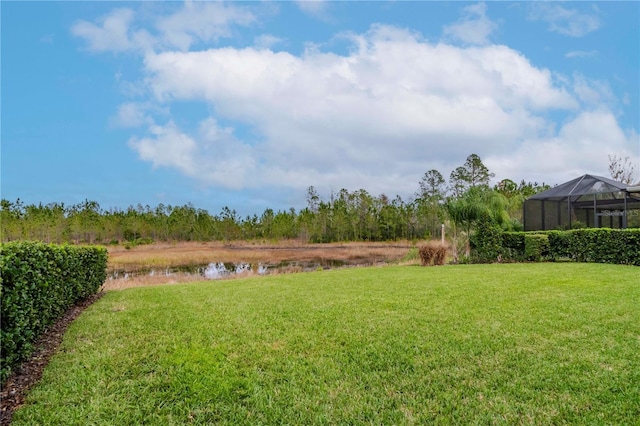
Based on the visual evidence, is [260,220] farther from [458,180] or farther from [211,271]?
[211,271]

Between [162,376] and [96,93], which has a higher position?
[96,93]

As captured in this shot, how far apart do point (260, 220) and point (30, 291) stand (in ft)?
107

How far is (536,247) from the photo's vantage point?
11.4 meters

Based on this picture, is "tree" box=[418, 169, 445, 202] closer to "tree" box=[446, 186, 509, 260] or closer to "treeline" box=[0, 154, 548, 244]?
"treeline" box=[0, 154, 548, 244]

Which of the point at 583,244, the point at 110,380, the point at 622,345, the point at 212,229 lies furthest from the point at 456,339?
the point at 212,229

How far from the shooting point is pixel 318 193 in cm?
3412

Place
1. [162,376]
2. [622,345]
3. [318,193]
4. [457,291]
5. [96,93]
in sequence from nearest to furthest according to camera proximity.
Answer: [162,376], [622,345], [457,291], [96,93], [318,193]

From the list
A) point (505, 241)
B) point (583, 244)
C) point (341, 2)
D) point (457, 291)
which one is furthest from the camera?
point (505, 241)

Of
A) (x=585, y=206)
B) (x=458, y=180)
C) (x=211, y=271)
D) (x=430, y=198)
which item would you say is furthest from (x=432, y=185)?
(x=211, y=271)

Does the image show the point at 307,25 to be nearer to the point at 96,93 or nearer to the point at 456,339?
the point at 96,93

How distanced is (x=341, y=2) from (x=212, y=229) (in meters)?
30.6

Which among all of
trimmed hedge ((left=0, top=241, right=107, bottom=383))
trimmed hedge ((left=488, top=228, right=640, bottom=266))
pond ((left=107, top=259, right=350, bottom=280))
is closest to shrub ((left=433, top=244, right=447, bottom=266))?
trimmed hedge ((left=488, top=228, right=640, bottom=266))

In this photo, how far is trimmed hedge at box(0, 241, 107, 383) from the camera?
2939 mm

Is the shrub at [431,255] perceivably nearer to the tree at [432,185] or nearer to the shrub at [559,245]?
the shrub at [559,245]
